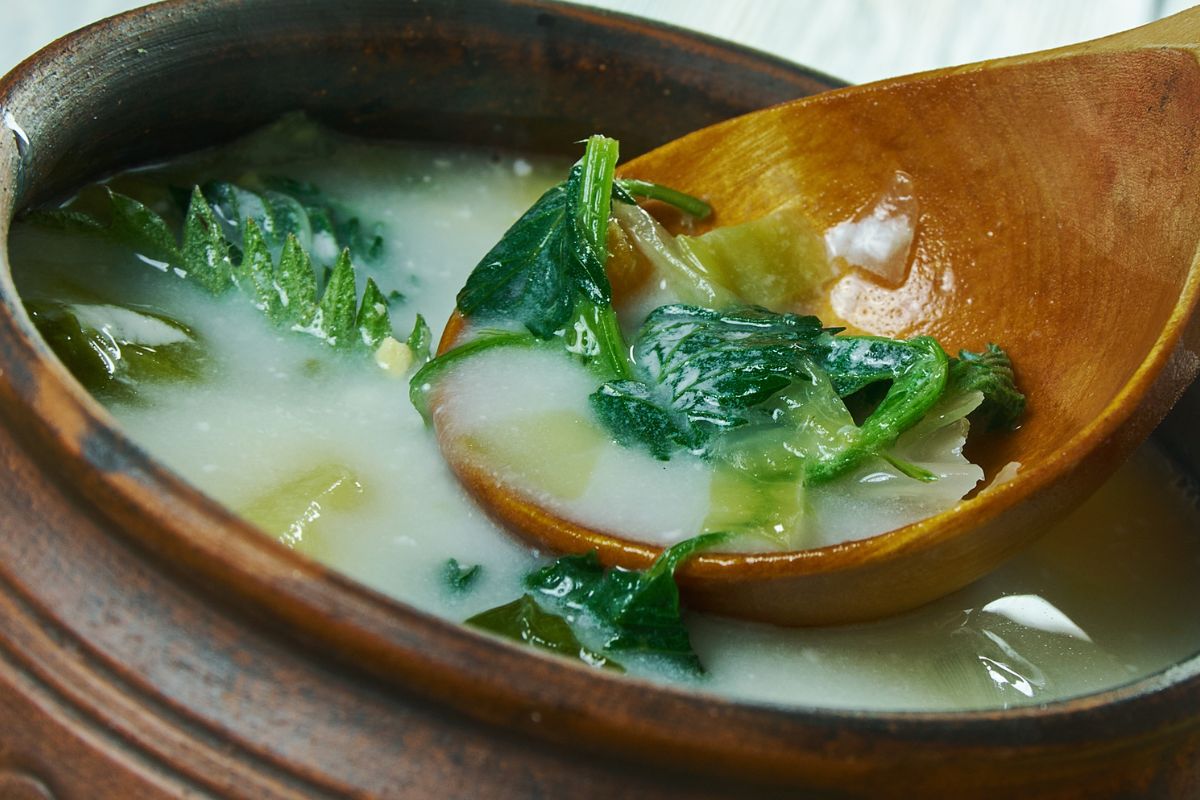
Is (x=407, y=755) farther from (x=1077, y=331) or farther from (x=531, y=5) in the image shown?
(x=531, y=5)

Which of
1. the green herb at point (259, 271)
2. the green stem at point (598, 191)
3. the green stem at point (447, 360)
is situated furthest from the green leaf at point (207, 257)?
the green stem at point (598, 191)

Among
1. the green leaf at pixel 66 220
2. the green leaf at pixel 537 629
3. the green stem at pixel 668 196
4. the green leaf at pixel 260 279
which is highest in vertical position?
the green stem at pixel 668 196

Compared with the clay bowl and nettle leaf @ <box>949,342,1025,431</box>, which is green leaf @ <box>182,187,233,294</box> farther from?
nettle leaf @ <box>949,342,1025,431</box>

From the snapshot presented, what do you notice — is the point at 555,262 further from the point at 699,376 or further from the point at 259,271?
the point at 259,271

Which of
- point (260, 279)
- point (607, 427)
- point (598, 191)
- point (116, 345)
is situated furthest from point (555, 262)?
point (116, 345)

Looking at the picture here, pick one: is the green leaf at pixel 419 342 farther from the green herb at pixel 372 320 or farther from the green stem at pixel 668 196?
the green stem at pixel 668 196

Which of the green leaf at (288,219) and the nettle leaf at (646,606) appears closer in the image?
the nettle leaf at (646,606)

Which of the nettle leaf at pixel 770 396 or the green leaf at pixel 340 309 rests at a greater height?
the nettle leaf at pixel 770 396
